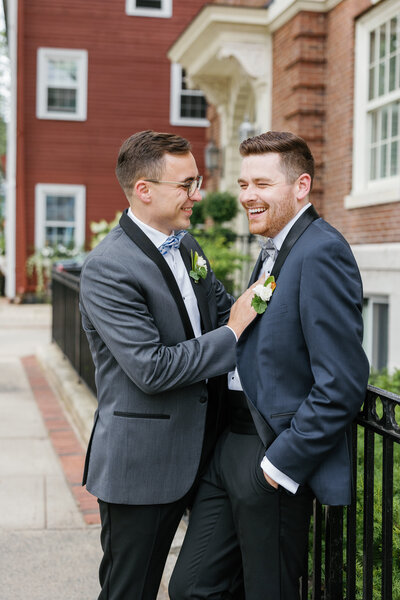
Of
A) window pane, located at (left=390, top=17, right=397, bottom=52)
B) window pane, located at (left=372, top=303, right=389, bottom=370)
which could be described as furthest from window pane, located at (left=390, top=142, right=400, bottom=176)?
window pane, located at (left=372, top=303, right=389, bottom=370)

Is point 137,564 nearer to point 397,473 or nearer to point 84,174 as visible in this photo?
point 397,473

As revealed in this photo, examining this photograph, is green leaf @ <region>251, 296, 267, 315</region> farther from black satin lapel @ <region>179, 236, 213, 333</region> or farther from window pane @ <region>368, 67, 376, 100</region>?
window pane @ <region>368, 67, 376, 100</region>

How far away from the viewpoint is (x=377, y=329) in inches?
356

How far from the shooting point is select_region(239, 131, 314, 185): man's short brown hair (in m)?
2.36

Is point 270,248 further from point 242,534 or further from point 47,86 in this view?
point 47,86

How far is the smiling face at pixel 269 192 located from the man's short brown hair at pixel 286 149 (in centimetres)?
1

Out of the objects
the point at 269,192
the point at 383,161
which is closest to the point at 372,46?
the point at 383,161

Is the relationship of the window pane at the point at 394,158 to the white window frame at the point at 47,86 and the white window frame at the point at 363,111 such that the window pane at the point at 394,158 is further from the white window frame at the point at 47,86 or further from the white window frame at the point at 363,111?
the white window frame at the point at 47,86

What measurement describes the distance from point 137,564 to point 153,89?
19.2m

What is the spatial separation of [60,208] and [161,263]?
18.3 m

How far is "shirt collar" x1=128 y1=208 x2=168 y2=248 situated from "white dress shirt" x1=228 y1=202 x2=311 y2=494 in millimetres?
380

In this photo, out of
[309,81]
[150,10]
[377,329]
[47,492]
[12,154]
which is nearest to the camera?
[47,492]

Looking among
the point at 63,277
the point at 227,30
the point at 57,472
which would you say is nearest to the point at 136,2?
the point at 227,30

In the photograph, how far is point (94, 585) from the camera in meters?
3.76
